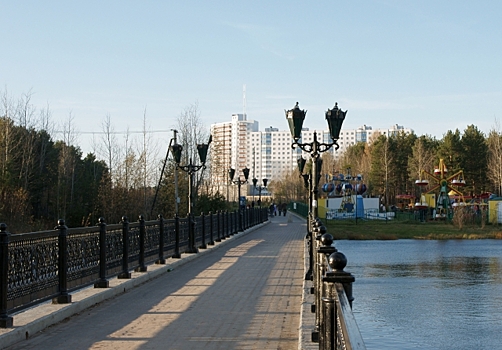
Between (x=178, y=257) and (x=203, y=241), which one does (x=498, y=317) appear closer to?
(x=178, y=257)

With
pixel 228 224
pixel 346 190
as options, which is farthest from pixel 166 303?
pixel 346 190

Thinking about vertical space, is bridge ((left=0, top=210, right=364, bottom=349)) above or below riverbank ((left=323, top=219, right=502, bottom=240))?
above

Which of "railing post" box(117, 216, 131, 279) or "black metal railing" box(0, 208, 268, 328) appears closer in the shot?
"black metal railing" box(0, 208, 268, 328)

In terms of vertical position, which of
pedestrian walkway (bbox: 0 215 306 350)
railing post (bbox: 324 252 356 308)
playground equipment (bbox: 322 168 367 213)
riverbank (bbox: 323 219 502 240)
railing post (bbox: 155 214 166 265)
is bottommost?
riverbank (bbox: 323 219 502 240)

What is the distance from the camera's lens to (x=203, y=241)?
24.8 m

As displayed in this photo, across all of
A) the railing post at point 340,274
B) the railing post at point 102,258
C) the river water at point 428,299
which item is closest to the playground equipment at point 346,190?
the river water at point 428,299

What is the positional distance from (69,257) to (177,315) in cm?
194

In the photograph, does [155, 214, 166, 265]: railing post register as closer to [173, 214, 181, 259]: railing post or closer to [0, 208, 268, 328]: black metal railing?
[0, 208, 268, 328]: black metal railing

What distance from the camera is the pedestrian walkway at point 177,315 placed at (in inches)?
332

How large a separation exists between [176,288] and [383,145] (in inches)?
3497

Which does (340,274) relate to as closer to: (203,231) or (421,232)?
(203,231)

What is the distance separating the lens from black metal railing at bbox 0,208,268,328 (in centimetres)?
858

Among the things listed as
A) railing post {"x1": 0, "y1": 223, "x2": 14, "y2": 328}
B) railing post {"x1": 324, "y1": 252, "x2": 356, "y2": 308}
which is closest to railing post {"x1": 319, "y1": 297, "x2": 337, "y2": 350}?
railing post {"x1": 324, "y1": 252, "x2": 356, "y2": 308}

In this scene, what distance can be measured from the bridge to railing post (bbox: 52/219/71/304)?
0.7 inches
